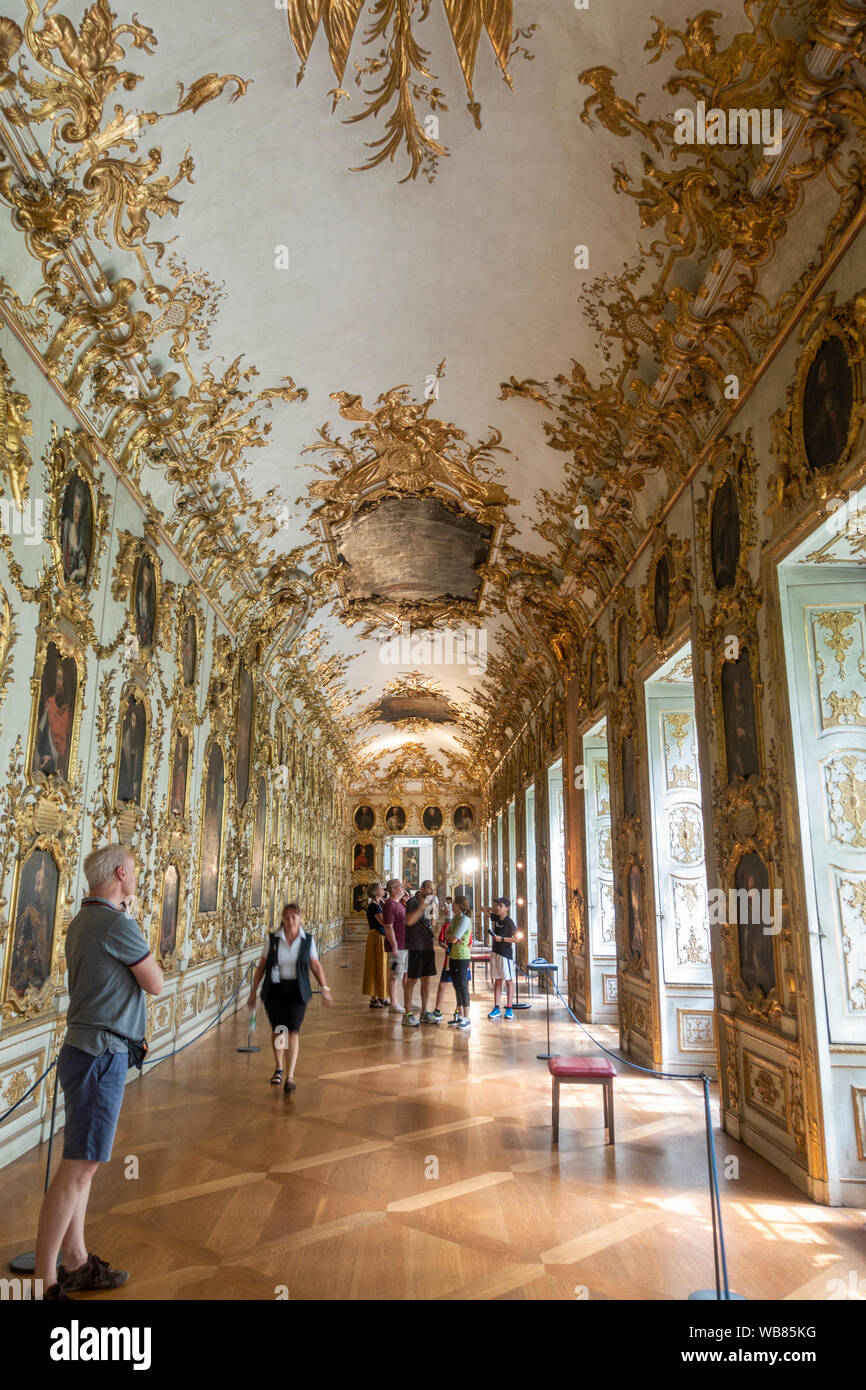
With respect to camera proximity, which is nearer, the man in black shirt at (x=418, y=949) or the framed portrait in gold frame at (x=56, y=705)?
the framed portrait in gold frame at (x=56, y=705)

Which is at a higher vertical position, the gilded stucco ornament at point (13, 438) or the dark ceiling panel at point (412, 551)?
the dark ceiling panel at point (412, 551)

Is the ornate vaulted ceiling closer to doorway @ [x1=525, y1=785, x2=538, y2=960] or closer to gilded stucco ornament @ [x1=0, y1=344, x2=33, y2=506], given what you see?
gilded stucco ornament @ [x1=0, y1=344, x2=33, y2=506]

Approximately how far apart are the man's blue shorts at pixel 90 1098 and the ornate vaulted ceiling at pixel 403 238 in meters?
5.22

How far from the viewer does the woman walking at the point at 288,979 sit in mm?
8000

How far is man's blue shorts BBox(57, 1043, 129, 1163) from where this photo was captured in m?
3.74

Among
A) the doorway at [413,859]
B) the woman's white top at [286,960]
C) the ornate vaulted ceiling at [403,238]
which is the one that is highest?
the ornate vaulted ceiling at [403,238]

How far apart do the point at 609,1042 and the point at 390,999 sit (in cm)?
430

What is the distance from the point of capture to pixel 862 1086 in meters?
5.46

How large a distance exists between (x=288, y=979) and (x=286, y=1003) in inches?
9.0

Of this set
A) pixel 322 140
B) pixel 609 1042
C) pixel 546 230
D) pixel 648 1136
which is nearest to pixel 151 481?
pixel 322 140

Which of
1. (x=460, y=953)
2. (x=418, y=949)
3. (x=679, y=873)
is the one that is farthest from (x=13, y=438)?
(x=418, y=949)

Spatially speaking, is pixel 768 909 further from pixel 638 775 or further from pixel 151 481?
pixel 151 481

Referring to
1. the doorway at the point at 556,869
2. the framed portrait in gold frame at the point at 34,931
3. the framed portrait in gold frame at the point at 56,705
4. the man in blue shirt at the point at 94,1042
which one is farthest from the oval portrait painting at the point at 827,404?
the doorway at the point at 556,869

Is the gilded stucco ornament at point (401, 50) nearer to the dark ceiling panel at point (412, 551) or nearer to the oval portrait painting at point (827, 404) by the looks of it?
the oval portrait painting at point (827, 404)
